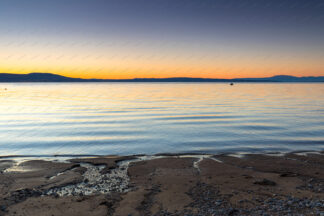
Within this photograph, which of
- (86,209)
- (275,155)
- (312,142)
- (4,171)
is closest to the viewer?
(86,209)

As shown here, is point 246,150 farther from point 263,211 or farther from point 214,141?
point 263,211

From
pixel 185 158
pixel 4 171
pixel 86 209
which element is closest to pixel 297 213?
pixel 86 209

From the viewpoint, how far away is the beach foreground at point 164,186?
674 cm

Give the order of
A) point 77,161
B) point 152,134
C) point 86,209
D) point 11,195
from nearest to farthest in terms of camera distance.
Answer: point 86,209 → point 11,195 → point 77,161 → point 152,134

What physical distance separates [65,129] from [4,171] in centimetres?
1091

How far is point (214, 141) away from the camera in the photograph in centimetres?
1636

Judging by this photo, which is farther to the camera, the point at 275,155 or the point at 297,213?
the point at 275,155

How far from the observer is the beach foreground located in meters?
6.74

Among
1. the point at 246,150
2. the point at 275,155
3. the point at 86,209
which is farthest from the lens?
the point at 246,150

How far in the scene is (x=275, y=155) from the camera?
1290cm

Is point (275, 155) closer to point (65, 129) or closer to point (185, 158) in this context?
point (185, 158)

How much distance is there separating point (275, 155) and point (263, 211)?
7271mm

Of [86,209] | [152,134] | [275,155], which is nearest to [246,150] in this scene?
[275,155]

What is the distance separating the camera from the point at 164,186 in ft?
27.8
